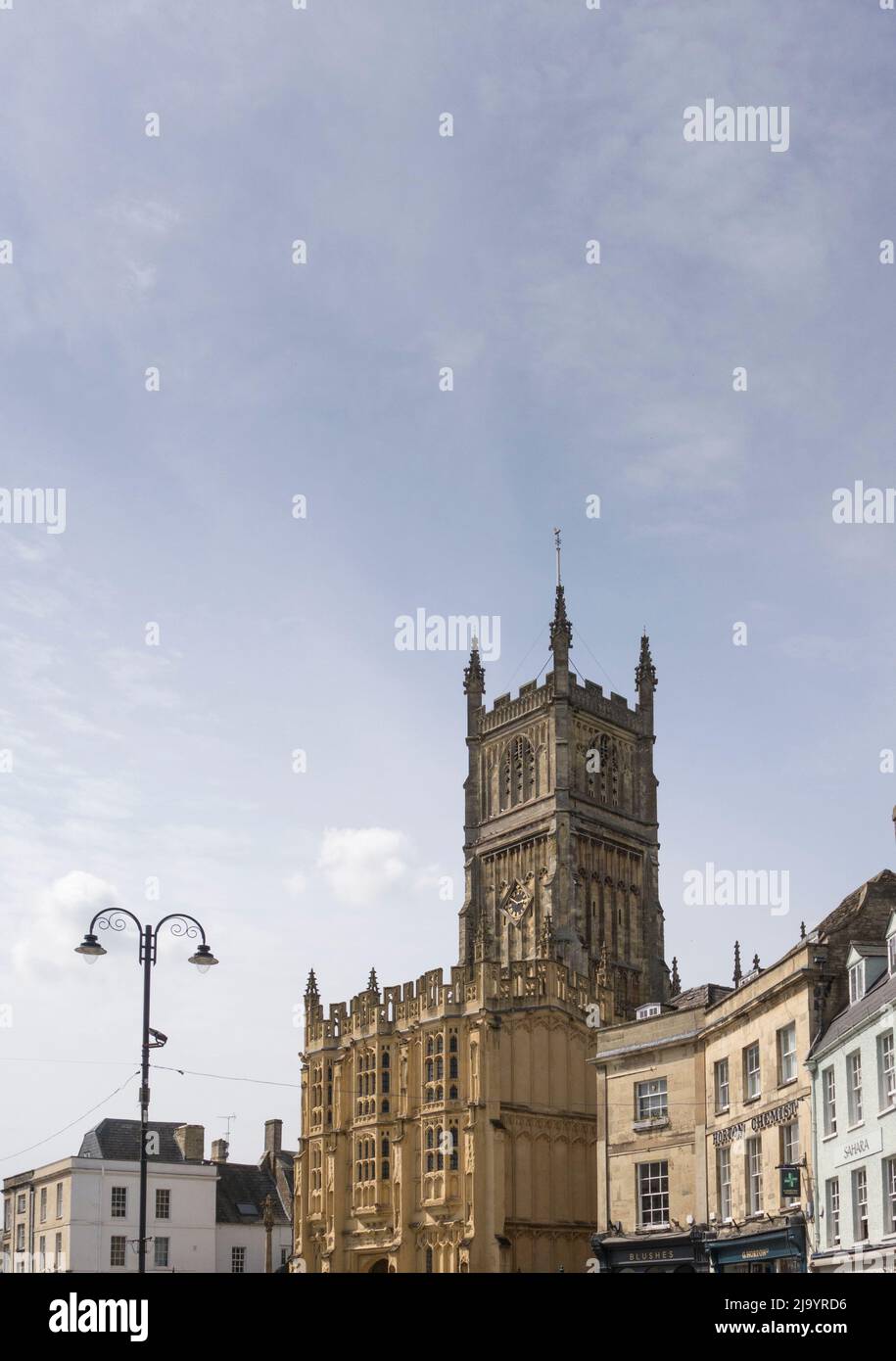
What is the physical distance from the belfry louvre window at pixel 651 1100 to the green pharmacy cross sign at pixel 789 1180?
9701 millimetres

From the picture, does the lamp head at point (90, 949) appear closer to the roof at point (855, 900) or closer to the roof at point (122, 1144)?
the roof at point (855, 900)

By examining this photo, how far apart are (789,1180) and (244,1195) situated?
5144 cm

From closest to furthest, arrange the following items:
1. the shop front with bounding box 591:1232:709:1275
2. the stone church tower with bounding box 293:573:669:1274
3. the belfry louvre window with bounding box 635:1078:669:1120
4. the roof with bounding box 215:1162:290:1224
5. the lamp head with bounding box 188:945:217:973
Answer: the lamp head with bounding box 188:945:217:973 < the shop front with bounding box 591:1232:709:1275 < the belfry louvre window with bounding box 635:1078:669:1120 < the stone church tower with bounding box 293:573:669:1274 < the roof with bounding box 215:1162:290:1224

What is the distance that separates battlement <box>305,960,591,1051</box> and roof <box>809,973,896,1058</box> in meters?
26.8

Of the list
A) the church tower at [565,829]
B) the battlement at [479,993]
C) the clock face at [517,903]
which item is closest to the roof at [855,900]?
the battlement at [479,993]

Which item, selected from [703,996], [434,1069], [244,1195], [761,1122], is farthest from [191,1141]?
[761,1122]

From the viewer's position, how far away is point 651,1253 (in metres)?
48.0

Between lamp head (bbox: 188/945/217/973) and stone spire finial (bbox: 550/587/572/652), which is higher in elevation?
stone spire finial (bbox: 550/587/572/652)

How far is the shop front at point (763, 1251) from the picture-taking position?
39.3 meters

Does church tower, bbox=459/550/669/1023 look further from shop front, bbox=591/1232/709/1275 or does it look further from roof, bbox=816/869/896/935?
roof, bbox=816/869/896/935

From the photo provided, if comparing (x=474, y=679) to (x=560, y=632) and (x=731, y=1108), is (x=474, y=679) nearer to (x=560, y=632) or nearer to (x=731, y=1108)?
(x=560, y=632)

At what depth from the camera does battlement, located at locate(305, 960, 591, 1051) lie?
65.2 meters

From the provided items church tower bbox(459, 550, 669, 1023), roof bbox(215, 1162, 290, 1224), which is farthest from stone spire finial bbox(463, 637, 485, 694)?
roof bbox(215, 1162, 290, 1224)
